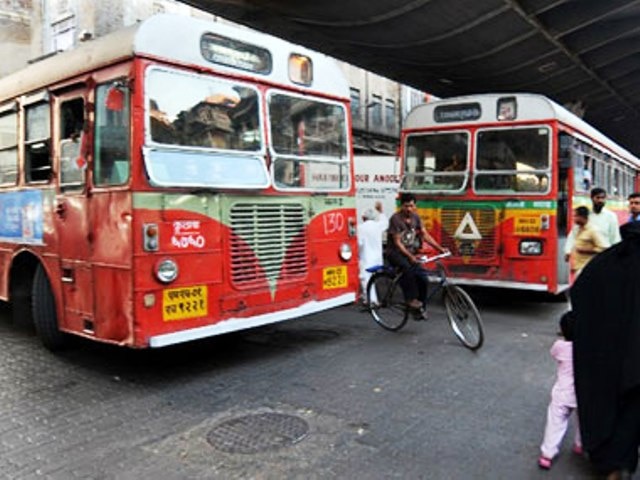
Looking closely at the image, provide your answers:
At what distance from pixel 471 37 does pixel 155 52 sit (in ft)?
41.6

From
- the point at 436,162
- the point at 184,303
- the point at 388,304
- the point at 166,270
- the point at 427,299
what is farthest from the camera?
the point at 436,162

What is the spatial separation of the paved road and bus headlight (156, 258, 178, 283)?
1.00 metres

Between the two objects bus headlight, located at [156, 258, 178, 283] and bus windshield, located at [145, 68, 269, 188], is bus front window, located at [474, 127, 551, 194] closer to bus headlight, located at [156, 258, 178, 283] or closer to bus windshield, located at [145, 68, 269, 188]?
bus windshield, located at [145, 68, 269, 188]

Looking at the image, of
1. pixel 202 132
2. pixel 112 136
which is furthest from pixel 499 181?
pixel 112 136

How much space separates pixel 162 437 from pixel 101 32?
60.2 ft

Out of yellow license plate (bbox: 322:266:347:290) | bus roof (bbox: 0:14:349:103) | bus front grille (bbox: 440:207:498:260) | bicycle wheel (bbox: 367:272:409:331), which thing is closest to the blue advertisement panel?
bus roof (bbox: 0:14:349:103)

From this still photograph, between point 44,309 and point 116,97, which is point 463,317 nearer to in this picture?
point 116,97

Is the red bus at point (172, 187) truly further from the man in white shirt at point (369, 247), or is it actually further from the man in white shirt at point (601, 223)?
the man in white shirt at point (601, 223)

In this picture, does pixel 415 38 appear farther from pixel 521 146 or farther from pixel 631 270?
pixel 631 270

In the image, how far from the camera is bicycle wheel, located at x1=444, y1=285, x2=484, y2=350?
6305 millimetres

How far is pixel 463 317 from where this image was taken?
649 centimetres

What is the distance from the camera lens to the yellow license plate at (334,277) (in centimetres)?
643

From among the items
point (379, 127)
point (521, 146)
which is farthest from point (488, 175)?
point (379, 127)

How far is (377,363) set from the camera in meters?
5.86
